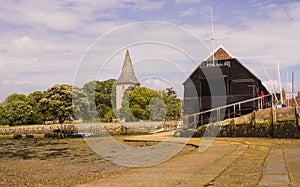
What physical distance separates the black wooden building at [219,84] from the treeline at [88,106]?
2.69 metres

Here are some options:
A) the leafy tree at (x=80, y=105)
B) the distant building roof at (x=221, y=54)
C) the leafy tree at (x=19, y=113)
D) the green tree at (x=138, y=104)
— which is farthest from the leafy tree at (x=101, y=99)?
the distant building roof at (x=221, y=54)

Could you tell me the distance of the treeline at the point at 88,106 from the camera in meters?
39.7

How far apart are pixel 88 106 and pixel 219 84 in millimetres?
29556

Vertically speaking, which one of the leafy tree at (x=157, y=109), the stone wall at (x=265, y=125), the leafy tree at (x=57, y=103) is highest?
the leafy tree at (x=57, y=103)

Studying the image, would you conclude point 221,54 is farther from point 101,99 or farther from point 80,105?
point 80,105

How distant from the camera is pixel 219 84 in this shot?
44.2 meters

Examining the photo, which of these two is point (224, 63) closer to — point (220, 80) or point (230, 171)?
point (220, 80)

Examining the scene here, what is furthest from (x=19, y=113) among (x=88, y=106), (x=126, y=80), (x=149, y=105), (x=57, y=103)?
(x=126, y=80)

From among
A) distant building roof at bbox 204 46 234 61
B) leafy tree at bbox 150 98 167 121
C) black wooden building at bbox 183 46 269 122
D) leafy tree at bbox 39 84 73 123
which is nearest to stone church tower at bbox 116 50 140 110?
leafy tree at bbox 150 98 167 121

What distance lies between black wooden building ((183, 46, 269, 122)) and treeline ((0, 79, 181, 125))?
2.69 m

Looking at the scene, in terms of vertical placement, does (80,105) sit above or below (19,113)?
above

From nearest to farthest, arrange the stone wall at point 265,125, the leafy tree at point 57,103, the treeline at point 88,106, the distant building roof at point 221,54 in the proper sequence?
the stone wall at point 265,125 < the treeline at point 88,106 < the distant building roof at point 221,54 < the leafy tree at point 57,103

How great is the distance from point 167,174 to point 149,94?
2842cm

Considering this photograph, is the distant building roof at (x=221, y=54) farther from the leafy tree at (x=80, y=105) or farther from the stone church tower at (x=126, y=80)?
the leafy tree at (x=80, y=105)
